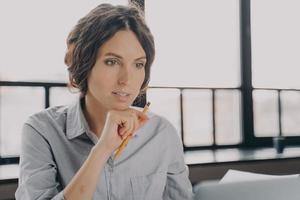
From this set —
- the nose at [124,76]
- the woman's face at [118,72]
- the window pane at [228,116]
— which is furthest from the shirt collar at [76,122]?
the window pane at [228,116]

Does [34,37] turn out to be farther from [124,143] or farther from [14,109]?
[124,143]

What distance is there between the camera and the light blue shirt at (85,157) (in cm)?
Answer: 132

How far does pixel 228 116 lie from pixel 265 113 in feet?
1.27

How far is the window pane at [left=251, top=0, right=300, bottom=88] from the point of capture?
375cm

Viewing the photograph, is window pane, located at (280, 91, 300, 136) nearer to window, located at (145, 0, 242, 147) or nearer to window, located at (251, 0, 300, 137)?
window, located at (251, 0, 300, 137)

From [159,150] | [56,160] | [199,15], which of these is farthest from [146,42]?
[199,15]

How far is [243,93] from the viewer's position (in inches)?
144

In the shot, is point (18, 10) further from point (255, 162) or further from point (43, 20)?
point (255, 162)

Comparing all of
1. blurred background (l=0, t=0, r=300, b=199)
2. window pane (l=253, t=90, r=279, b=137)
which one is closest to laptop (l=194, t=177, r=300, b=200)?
blurred background (l=0, t=0, r=300, b=199)

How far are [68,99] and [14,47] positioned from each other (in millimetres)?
531

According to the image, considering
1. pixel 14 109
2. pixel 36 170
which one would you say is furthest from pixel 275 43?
pixel 36 170

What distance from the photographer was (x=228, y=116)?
12.0 ft

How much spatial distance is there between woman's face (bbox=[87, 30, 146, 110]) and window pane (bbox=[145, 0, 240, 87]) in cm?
186

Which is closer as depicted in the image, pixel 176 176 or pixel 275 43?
pixel 176 176
